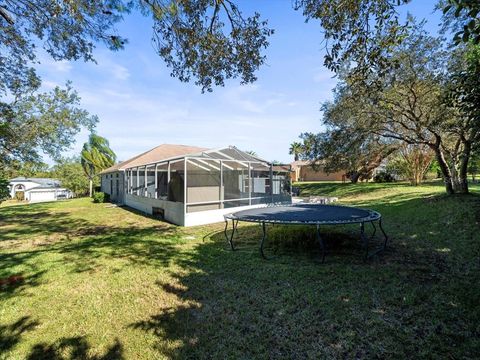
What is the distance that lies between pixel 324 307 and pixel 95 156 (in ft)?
111

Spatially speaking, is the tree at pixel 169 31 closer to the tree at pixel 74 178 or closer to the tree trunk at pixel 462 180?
the tree trunk at pixel 462 180

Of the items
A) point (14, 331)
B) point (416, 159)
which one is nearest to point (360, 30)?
point (14, 331)

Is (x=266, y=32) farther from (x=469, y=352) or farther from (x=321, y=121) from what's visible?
(x=321, y=121)

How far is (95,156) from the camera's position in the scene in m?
31.0

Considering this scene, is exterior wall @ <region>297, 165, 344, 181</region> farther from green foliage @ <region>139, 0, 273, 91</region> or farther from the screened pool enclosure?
green foliage @ <region>139, 0, 273, 91</region>

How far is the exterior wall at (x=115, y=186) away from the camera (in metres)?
19.6

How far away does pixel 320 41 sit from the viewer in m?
4.65

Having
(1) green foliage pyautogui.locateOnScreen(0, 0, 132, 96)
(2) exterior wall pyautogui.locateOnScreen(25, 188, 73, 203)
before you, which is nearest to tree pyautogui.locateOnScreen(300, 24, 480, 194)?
(1) green foliage pyautogui.locateOnScreen(0, 0, 132, 96)

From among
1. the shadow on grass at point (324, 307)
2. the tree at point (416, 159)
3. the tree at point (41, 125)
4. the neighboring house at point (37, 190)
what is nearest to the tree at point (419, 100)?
the shadow on grass at point (324, 307)

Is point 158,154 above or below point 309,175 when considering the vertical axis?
above

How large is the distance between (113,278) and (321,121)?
14.4 m

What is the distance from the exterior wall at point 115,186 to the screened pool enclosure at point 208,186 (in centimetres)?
479

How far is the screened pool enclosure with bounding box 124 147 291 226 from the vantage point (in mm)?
10711

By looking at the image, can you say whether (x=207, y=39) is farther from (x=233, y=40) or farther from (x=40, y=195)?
(x=40, y=195)
